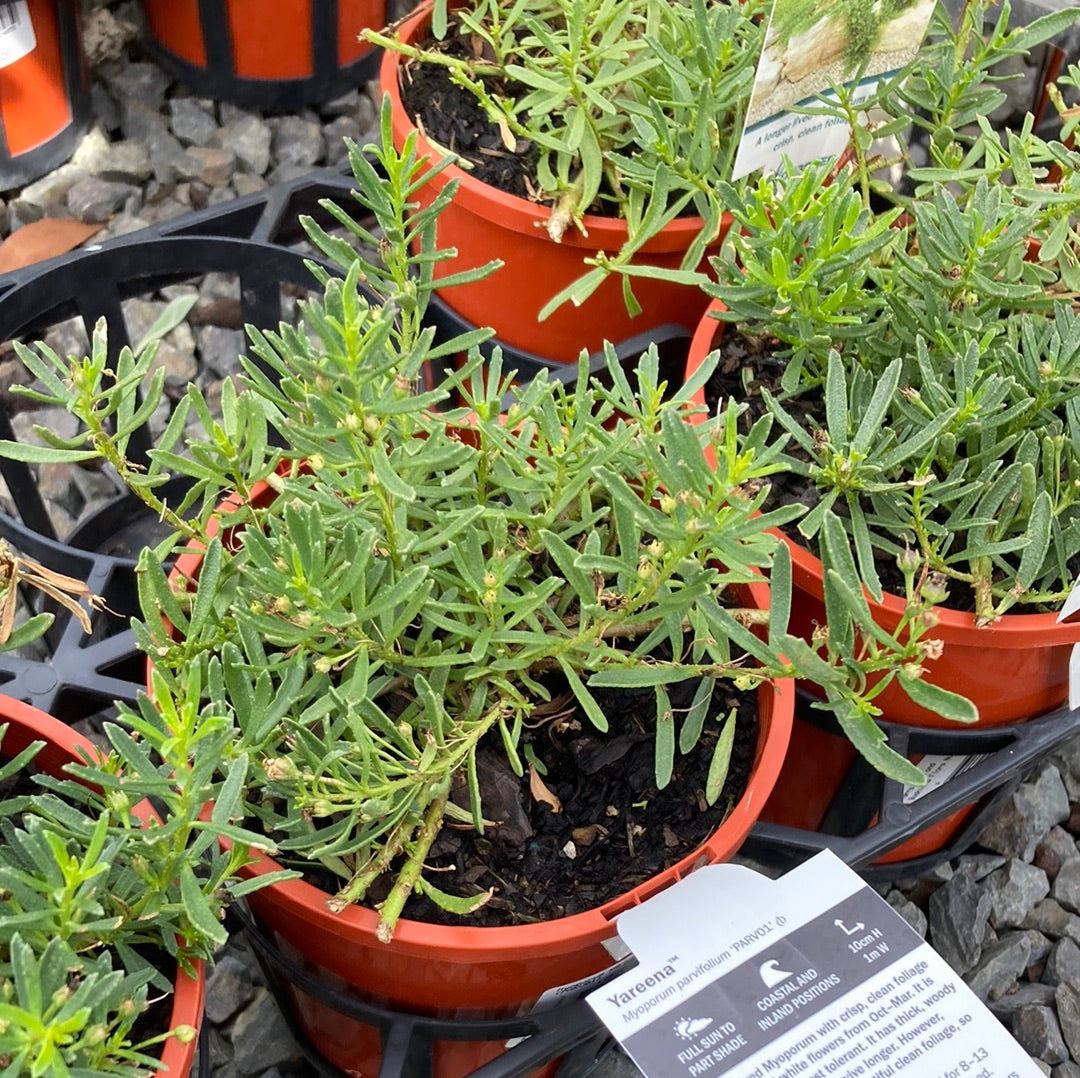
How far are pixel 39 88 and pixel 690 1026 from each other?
5.84ft

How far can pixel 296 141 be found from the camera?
2.13 metres

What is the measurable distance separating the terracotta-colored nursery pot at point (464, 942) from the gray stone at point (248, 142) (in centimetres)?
125

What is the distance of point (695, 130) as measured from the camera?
3.79 feet

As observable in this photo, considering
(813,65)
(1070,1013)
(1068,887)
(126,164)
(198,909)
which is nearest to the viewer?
(198,909)

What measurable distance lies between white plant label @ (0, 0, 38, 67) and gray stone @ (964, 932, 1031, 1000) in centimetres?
184

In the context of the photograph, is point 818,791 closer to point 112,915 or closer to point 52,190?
point 112,915

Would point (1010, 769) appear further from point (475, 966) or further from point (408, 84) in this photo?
→ point (408, 84)

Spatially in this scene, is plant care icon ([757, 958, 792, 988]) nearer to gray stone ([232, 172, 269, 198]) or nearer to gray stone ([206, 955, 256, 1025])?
gray stone ([206, 955, 256, 1025])

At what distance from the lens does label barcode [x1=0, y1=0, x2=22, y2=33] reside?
1805mm

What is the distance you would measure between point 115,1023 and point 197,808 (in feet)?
0.41

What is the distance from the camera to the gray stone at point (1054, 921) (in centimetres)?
144

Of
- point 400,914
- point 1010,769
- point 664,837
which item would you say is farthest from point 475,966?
point 1010,769

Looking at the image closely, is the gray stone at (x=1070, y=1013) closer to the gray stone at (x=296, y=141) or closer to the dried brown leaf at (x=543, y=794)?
the dried brown leaf at (x=543, y=794)

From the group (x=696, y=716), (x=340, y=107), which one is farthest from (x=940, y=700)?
(x=340, y=107)
